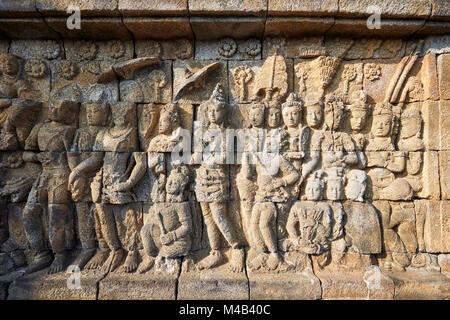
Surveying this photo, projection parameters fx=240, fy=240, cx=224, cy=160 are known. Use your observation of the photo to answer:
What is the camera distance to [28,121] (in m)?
3.48

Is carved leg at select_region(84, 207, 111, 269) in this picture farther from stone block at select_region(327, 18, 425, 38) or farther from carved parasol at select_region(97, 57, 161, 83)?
stone block at select_region(327, 18, 425, 38)

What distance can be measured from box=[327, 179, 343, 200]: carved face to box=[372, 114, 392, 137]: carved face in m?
0.90

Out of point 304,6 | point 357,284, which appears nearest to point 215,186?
point 357,284

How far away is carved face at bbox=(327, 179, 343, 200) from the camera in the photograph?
338 cm

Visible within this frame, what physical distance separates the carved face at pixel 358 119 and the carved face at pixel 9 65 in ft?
16.2

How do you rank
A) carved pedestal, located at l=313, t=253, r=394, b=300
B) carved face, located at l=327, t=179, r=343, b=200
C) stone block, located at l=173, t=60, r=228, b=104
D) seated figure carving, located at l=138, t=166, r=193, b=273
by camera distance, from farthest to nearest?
stone block, located at l=173, t=60, r=228, b=104
carved face, located at l=327, t=179, r=343, b=200
seated figure carving, located at l=138, t=166, r=193, b=273
carved pedestal, located at l=313, t=253, r=394, b=300

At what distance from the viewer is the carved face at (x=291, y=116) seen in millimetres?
3391

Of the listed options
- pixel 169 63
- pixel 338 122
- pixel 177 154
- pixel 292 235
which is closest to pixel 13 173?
pixel 177 154

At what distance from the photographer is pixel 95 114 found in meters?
3.39

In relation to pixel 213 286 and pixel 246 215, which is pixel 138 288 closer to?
pixel 213 286

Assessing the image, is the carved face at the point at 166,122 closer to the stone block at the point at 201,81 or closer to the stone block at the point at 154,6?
the stone block at the point at 201,81

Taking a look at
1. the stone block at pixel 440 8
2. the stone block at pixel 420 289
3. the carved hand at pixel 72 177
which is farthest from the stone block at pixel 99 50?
the stone block at pixel 420 289

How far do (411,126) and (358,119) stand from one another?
76 centimetres

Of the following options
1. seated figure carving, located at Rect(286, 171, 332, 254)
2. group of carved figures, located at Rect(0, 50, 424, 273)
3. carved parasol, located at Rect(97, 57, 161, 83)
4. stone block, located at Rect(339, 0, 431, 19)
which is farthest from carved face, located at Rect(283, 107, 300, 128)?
carved parasol, located at Rect(97, 57, 161, 83)
